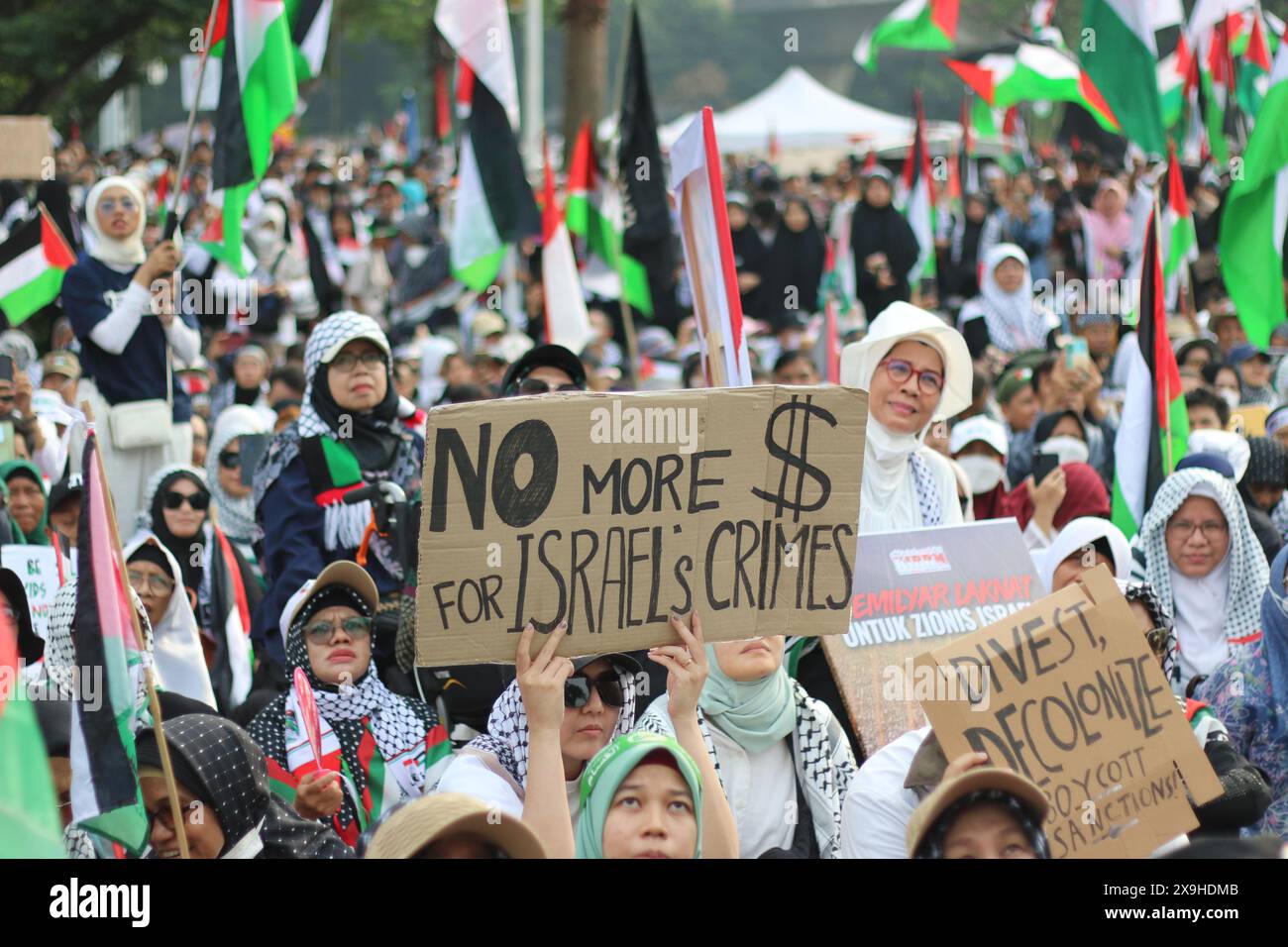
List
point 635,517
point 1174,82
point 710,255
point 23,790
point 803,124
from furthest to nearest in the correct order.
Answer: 1. point 803,124
2. point 1174,82
3. point 710,255
4. point 635,517
5. point 23,790


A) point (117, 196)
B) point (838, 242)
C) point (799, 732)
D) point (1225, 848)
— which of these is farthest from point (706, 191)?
point (838, 242)

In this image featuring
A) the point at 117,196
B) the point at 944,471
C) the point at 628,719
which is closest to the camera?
the point at 628,719

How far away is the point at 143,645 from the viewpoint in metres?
3.55

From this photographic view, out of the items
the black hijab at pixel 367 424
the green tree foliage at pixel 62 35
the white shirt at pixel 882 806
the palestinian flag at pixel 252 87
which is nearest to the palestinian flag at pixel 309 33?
the palestinian flag at pixel 252 87

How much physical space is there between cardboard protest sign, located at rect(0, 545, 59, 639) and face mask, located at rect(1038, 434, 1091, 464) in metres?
3.91

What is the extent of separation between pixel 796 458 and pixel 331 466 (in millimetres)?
2289

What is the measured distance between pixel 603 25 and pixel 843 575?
705 inches

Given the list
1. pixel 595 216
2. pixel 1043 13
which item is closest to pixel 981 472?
pixel 595 216

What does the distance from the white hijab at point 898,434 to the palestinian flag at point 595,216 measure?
5297 mm

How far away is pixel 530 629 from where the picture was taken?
3273mm

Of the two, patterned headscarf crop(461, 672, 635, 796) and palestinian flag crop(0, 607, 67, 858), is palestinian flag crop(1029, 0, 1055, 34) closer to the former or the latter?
patterned headscarf crop(461, 672, 635, 796)

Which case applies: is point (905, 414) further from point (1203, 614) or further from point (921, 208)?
point (921, 208)

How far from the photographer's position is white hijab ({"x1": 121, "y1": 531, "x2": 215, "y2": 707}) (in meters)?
5.08

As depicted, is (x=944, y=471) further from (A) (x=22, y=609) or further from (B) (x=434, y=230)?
(B) (x=434, y=230)
